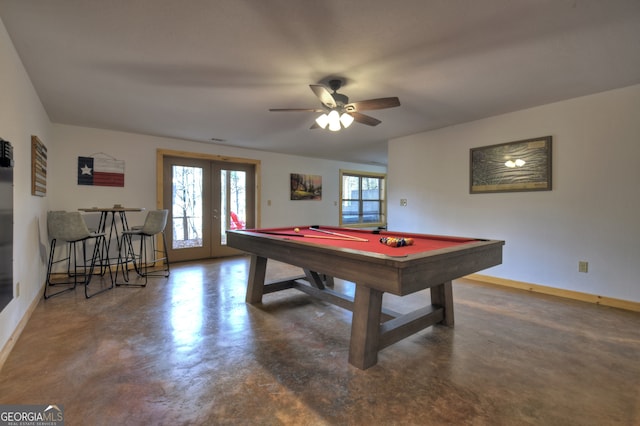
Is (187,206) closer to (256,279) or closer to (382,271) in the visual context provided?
(256,279)

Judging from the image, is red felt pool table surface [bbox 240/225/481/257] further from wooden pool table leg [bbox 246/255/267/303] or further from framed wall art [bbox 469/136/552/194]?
framed wall art [bbox 469/136/552/194]

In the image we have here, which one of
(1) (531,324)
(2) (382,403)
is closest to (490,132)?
(1) (531,324)

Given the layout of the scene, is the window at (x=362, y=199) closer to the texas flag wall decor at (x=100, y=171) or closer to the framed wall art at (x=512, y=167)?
the framed wall art at (x=512, y=167)

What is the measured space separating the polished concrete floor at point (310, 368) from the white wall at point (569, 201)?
20.0 inches

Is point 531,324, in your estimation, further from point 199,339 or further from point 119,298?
point 119,298

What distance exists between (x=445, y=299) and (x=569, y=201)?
82.8 inches

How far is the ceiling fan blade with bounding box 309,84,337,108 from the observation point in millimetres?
2230

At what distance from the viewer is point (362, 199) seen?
25.9ft

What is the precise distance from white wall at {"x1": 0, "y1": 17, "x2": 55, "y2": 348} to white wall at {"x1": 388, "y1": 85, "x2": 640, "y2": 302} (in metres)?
4.63

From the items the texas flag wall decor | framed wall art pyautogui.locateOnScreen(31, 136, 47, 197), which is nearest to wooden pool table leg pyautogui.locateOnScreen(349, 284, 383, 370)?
framed wall art pyautogui.locateOnScreen(31, 136, 47, 197)

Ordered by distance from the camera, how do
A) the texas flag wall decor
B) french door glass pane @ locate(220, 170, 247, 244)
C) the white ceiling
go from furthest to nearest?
french door glass pane @ locate(220, 170, 247, 244), the texas flag wall decor, the white ceiling

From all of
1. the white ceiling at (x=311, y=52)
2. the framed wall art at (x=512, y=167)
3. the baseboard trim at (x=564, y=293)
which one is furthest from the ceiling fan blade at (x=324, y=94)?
the baseboard trim at (x=564, y=293)

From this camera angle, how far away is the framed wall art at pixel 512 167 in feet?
11.1

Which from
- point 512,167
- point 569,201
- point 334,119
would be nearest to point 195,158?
point 334,119
